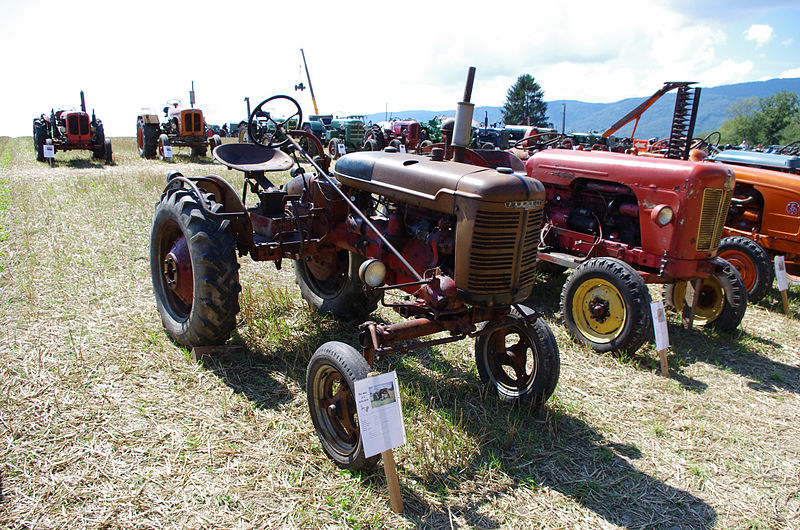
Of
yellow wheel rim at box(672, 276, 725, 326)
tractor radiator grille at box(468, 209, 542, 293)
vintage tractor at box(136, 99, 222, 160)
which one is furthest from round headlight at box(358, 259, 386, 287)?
vintage tractor at box(136, 99, 222, 160)

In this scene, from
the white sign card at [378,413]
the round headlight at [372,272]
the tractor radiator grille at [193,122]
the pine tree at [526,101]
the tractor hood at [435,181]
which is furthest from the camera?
the pine tree at [526,101]

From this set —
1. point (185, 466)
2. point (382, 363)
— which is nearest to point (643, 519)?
point (382, 363)

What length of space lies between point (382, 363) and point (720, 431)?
2191 millimetres

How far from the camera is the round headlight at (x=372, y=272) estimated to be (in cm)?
298

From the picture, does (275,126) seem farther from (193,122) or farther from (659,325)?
(193,122)

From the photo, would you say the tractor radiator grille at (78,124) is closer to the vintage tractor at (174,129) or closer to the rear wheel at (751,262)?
the vintage tractor at (174,129)

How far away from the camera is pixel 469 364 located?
3918 mm

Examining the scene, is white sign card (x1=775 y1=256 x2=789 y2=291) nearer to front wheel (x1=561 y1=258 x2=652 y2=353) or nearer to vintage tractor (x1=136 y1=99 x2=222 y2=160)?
front wheel (x1=561 y1=258 x2=652 y2=353)

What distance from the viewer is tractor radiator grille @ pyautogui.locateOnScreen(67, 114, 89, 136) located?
46.8 ft

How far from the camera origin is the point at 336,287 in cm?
459

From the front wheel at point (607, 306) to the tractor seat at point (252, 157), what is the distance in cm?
258

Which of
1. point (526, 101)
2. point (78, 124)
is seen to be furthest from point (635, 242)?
point (526, 101)

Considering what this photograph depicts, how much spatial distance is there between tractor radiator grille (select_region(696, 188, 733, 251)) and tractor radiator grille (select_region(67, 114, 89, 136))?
49.8 ft

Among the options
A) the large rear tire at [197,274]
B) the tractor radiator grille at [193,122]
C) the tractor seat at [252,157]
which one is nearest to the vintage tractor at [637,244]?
the tractor seat at [252,157]
